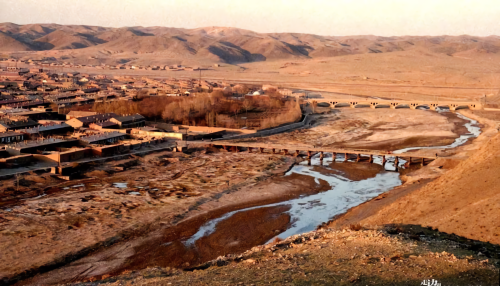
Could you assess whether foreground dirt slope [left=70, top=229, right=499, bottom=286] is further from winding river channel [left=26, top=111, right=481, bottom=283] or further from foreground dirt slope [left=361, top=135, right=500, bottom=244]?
winding river channel [left=26, top=111, right=481, bottom=283]

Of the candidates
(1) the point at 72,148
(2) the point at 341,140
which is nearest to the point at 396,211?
(1) the point at 72,148

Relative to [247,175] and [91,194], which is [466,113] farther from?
[91,194]

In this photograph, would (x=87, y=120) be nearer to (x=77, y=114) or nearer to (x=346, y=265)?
(x=77, y=114)

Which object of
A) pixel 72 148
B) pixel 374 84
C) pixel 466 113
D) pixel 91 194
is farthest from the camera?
pixel 374 84

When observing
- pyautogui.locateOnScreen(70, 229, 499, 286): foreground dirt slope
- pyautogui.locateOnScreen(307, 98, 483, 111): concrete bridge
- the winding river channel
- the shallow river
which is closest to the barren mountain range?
pyautogui.locateOnScreen(307, 98, 483, 111): concrete bridge

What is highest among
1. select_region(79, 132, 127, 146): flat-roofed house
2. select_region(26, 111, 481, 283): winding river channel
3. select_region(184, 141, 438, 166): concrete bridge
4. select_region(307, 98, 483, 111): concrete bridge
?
select_region(307, 98, 483, 111): concrete bridge
